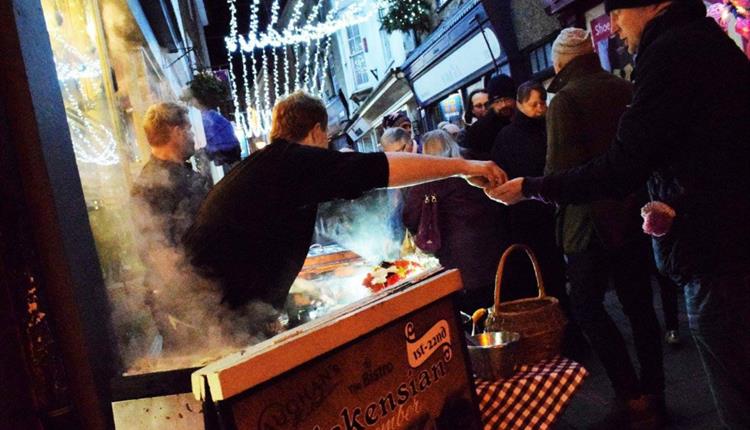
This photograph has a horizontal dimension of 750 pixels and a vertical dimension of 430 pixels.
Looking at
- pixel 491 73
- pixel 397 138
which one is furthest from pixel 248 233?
pixel 491 73

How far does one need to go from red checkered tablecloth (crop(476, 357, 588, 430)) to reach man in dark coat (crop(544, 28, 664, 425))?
1.37 meters

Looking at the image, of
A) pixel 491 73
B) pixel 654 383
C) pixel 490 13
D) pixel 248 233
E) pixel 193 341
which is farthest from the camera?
pixel 491 73

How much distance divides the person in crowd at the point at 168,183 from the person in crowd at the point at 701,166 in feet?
7.97

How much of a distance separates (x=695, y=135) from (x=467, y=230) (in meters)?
2.91

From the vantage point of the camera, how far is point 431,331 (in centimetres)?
188

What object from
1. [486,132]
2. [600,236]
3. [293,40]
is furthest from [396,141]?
[293,40]

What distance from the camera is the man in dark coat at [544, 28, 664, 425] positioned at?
3.55m

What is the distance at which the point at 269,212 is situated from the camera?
8.03ft

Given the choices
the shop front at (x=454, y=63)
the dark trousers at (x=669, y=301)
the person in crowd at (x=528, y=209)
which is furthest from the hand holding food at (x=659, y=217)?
the shop front at (x=454, y=63)

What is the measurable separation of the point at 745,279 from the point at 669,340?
3328 millimetres

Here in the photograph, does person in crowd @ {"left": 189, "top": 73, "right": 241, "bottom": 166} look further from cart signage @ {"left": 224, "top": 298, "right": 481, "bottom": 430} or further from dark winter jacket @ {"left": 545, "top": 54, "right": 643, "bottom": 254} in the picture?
cart signage @ {"left": 224, "top": 298, "right": 481, "bottom": 430}

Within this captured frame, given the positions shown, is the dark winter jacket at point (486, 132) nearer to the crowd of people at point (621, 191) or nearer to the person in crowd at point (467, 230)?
the person in crowd at point (467, 230)

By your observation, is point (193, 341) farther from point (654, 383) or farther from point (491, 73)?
point (491, 73)

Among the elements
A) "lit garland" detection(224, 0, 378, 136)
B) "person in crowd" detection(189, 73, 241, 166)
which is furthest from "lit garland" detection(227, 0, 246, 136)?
"person in crowd" detection(189, 73, 241, 166)
